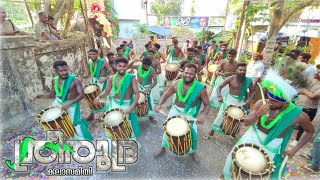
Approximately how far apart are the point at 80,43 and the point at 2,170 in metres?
4.77

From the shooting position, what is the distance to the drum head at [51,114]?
127 inches

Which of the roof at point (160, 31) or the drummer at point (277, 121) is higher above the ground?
the roof at point (160, 31)

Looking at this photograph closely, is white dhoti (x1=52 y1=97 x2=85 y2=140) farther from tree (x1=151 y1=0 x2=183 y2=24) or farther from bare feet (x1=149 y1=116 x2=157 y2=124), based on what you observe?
tree (x1=151 y1=0 x2=183 y2=24)

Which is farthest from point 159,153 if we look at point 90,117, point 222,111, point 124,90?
point 90,117

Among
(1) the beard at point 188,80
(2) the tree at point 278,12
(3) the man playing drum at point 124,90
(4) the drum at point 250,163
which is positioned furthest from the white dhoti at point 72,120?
(2) the tree at point 278,12

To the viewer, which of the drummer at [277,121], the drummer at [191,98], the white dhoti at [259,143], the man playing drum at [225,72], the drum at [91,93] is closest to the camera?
the drummer at [277,121]

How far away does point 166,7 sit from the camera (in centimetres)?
3509

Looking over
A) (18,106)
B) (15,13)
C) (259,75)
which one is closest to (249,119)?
(259,75)

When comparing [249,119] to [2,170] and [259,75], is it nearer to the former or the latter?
[259,75]

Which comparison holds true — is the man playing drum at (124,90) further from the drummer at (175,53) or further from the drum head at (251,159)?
the drummer at (175,53)

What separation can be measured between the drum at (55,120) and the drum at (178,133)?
1793 millimetres

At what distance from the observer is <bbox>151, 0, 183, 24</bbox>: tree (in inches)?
1341

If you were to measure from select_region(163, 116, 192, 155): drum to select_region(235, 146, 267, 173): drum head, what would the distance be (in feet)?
2.57

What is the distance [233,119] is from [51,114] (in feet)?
10.7
